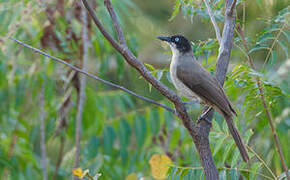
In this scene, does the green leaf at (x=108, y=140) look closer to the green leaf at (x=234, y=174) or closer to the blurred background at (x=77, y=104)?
the blurred background at (x=77, y=104)

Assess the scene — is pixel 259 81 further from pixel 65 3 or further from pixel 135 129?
pixel 65 3

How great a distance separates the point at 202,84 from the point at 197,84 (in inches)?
4.2

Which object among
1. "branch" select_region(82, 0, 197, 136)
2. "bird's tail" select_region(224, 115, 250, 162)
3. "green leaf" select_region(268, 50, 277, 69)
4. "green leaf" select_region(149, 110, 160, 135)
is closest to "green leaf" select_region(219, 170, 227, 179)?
"bird's tail" select_region(224, 115, 250, 162)

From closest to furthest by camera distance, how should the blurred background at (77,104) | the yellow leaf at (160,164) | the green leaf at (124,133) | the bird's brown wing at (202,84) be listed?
1. the yellow leaf at (160,164)
2. the bird's brown wing at (202,84)
3. the blurred background at (77,104)
4. the green leaf at (124,133)

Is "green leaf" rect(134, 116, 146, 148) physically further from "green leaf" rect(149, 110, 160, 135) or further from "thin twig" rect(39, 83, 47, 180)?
"thin twig" rect(39, 83, 47, 180)

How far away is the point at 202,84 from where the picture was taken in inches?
153

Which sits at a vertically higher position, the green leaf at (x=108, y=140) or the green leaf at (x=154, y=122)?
the green leaf at (x=154, y=122)

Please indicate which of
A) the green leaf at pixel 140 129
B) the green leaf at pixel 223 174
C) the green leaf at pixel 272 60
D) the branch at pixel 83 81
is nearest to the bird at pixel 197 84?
the green leaf at pixel 223 174

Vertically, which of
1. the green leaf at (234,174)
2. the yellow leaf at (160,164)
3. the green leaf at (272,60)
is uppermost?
the green leaf at (272,60)

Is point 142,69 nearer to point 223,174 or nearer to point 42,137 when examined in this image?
point 223,174

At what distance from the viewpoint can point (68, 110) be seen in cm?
509

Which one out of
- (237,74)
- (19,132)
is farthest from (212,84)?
(19,132)

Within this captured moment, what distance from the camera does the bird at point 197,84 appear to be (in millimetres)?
3336

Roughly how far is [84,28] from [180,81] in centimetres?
124
